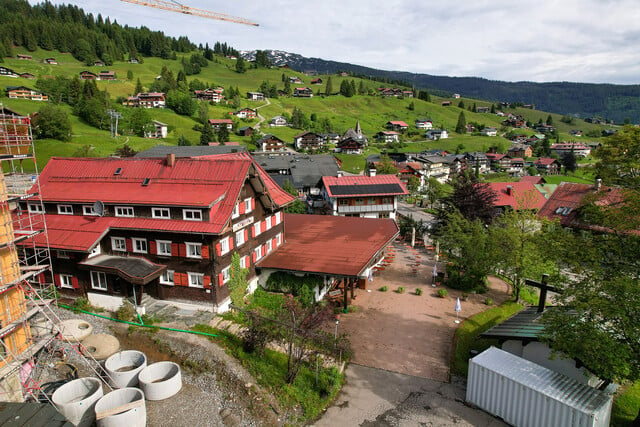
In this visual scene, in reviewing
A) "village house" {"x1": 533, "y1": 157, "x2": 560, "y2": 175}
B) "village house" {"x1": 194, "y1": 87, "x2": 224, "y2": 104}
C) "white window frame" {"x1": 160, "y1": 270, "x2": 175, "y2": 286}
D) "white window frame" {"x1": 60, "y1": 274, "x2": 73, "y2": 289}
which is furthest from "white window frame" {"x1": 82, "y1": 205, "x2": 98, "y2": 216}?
"village house" {"x1": 194, "y1": 87, "x2": 224, "y2": 104}

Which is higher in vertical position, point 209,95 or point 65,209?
point 209,95

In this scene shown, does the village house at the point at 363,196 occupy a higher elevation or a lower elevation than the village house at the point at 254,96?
lower

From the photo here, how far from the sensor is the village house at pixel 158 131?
111000mm

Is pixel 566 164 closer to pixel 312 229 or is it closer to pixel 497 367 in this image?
pixel 312 229

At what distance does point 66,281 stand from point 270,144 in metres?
95.9

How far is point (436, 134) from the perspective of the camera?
16688 centimetres

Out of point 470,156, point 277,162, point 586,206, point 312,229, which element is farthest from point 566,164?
point 586,206

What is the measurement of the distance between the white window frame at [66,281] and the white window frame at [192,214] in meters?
9.70

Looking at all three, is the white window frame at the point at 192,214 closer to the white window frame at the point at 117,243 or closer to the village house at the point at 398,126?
the white window frame at the point at 117,243

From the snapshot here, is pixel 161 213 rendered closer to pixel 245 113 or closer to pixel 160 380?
pixel 160 380

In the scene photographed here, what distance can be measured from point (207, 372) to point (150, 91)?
5848 inches

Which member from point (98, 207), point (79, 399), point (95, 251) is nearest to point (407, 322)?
point (79, 399)

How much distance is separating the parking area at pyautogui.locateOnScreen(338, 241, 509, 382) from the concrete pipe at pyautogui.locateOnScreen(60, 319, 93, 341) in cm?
1515

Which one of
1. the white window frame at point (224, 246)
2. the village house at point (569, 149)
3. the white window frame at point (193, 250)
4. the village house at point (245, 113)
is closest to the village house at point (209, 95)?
the village house at point (245, 113)
